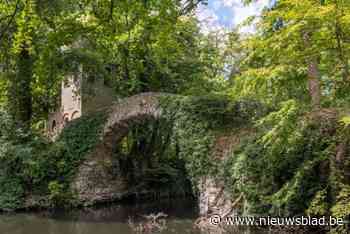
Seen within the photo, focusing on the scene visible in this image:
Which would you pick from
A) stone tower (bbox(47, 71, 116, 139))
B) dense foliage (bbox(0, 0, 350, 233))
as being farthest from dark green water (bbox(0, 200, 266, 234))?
stone tower (bbox(47, 71, 116, 139))

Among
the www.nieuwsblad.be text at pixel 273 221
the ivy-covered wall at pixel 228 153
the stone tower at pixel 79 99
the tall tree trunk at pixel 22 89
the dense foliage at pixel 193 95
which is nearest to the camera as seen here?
the www.nieuwsblad.be text at pixel 273 221

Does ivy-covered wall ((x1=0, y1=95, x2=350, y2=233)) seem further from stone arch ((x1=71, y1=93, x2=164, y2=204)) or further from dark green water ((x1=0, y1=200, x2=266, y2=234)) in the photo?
dark green water ((x1=0, y1=200, x2=266, y2=234))

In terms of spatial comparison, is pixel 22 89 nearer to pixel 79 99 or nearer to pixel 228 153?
pixel 79 99

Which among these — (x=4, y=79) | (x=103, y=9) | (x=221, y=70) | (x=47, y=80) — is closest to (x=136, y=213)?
(x=103, y=9)

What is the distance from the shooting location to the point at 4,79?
1478 centimetres

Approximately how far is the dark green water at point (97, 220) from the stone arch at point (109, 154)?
624mm

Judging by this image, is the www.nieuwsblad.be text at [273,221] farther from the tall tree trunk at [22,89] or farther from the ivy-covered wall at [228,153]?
the tall tree trunk at [22,89]

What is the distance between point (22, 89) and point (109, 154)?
4.15 metres

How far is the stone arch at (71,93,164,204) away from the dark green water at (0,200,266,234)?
24.6 inches

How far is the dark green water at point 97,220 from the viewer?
9078 millimetres

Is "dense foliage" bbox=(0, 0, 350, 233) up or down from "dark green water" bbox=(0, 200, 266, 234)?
up

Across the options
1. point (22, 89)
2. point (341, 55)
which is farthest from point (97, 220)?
point (22, 89)

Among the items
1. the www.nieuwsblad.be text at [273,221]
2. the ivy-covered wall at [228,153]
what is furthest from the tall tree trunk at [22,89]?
the www.nieuwsblad.be text at [273,221]

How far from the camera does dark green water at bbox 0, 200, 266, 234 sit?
9.08 metres
